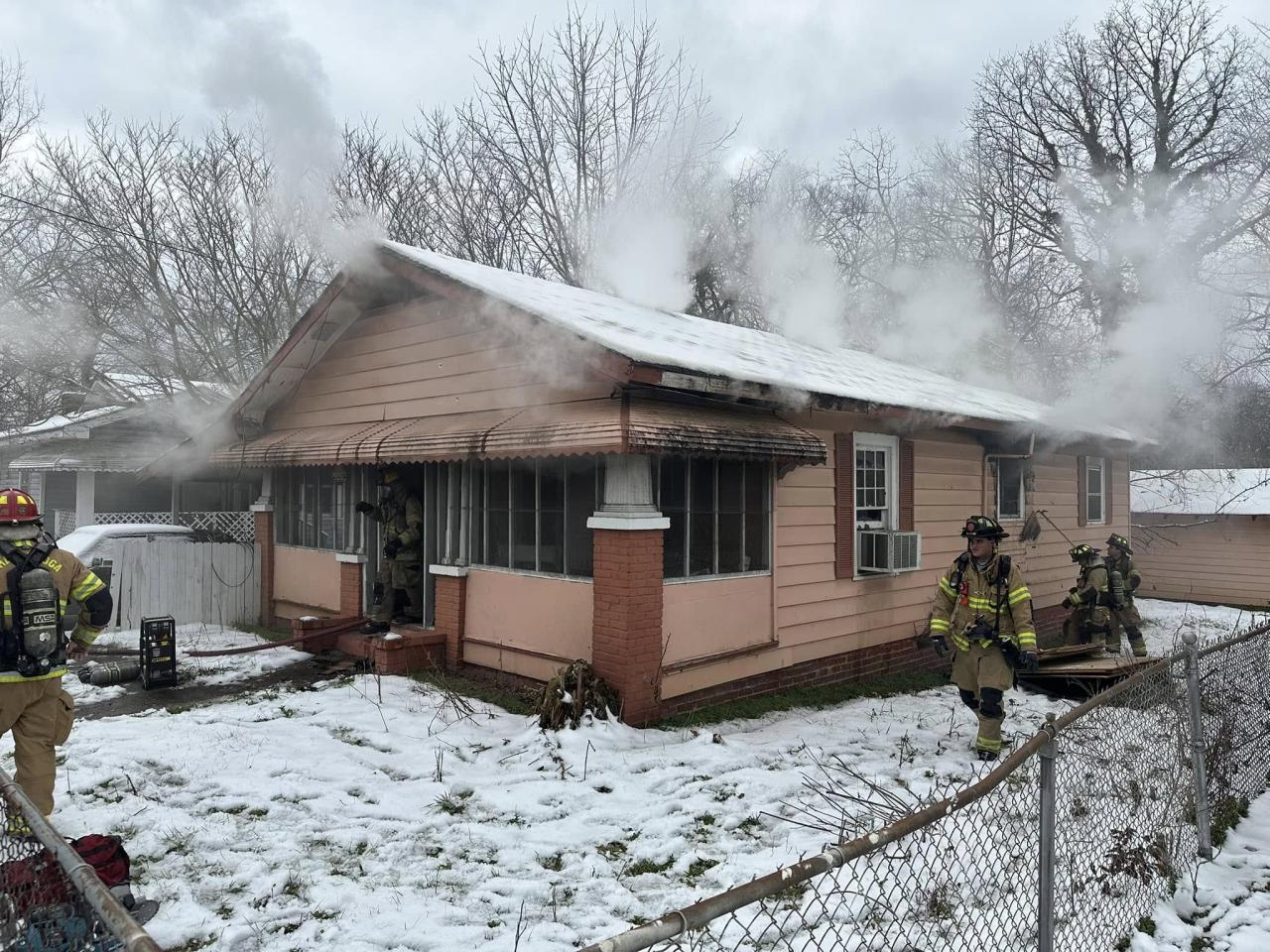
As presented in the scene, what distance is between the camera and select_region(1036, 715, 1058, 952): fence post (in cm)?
290

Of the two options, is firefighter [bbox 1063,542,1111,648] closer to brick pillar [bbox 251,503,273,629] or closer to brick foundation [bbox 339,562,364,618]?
brick foundation [bbox 339,562,364,618]

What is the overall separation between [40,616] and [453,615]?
178 inches

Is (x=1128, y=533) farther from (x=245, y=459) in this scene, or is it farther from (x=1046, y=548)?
(x=245, y=459)

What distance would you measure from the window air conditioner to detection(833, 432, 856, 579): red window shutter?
0.62ft

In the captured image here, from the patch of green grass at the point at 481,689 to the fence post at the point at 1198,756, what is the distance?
15.6ft

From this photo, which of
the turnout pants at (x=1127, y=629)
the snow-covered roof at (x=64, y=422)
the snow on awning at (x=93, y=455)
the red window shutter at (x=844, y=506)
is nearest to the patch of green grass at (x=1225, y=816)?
the red window shutter at (x=844, y=506)

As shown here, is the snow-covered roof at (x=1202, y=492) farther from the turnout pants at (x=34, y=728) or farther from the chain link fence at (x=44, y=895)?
the chain link fence at (x=44, y=895)

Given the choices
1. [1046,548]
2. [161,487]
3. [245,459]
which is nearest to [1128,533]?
[1046,548]

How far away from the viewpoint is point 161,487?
1567 centimetres

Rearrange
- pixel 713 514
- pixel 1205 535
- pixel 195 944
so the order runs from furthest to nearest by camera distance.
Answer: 1. pixel 1205 535
2. pixel 713 514
3. pixel 195 944

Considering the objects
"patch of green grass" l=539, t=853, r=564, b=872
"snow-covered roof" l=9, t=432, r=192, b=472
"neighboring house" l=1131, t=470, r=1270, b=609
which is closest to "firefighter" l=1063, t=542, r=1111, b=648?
"neighboring house" l=1131, t=470, r=1270, b=609

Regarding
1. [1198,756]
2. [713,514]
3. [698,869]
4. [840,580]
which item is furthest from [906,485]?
[698,869]

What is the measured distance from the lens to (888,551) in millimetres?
8984

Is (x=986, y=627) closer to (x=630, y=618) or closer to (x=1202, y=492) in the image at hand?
(x=630, y=618)
